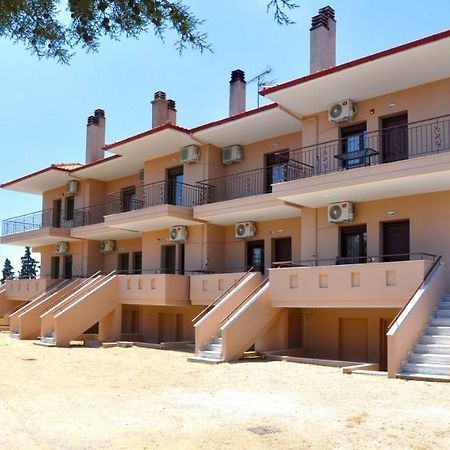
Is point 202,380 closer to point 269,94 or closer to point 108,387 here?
point 108,387

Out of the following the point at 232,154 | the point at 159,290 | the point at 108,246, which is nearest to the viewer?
the point at 159,290

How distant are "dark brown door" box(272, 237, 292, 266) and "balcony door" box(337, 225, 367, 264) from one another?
10.2ft

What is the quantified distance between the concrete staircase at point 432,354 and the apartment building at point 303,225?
38mm

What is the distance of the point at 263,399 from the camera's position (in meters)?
11.0

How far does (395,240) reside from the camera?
1778 centimetres

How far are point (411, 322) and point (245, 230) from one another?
32.6 ft

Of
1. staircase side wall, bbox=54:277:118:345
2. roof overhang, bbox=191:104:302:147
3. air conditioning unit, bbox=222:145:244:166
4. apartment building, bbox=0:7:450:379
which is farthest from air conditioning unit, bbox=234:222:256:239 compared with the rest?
staircase side wall, bbox=54:277:118:345

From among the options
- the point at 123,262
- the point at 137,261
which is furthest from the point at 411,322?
the point at 123,262

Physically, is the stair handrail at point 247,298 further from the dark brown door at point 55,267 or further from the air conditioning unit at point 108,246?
the dark brown door at point 55,267

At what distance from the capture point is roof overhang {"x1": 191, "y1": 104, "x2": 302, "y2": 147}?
20.3m

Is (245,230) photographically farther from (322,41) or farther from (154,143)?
(322,41)

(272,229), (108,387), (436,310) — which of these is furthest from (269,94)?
(108,387)

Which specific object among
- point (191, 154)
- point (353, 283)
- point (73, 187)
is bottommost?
point (353, 283)

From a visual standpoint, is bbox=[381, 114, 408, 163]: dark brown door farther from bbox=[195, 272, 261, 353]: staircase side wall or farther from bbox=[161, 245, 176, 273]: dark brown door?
bbox=[161, 245, 176, 273]: dark brown door
